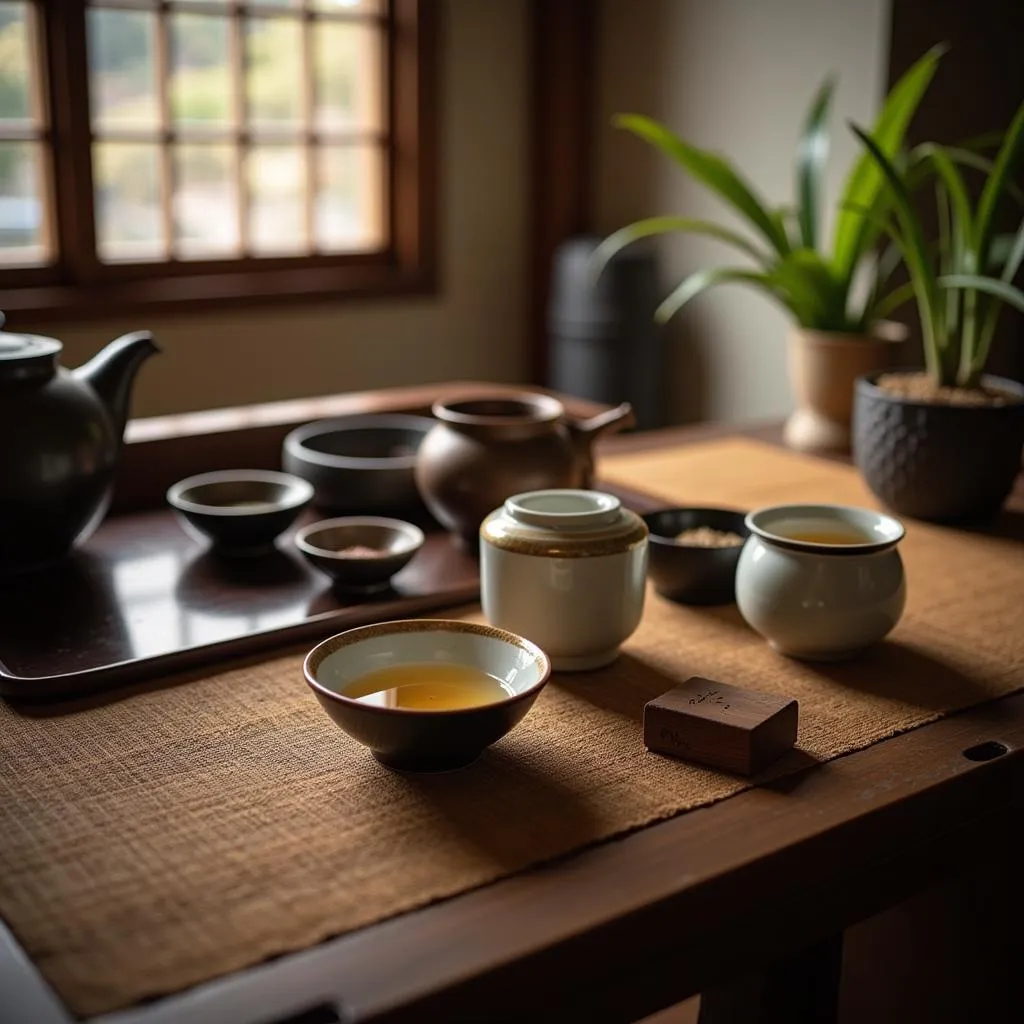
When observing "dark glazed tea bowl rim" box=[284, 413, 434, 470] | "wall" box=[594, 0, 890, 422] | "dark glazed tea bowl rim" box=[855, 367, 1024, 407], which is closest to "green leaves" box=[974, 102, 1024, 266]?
"dark glazed tea bowl rim" box=[855, 367, 1024, 407]

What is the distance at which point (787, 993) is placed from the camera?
95cm

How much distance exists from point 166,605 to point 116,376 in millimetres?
269

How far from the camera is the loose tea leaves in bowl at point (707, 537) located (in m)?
1.19

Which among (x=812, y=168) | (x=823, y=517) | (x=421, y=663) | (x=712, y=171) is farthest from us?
(x=812, y=168)

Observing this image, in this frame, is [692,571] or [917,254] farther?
[917,254]

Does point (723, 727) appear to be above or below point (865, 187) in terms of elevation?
below

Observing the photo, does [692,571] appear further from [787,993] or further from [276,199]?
[276,199]

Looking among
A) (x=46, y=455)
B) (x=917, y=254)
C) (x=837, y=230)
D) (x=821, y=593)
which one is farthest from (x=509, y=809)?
(x=837, y=230)

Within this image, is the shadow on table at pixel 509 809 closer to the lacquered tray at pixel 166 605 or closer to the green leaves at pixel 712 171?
the lacquered tray at pixel 166 605

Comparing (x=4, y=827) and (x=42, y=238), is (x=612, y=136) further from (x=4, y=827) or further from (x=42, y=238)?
(x=4, y=827)

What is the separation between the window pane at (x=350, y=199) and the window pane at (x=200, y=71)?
318 millimetres

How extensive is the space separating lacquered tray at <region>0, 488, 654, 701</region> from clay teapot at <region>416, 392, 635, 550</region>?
0.20 ft

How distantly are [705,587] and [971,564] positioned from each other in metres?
0.34

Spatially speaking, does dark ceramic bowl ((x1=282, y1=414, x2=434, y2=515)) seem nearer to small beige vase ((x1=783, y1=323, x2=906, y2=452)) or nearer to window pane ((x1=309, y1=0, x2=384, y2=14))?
small beige vase ((x1=783, y1=323, x2=906, y2=452))
